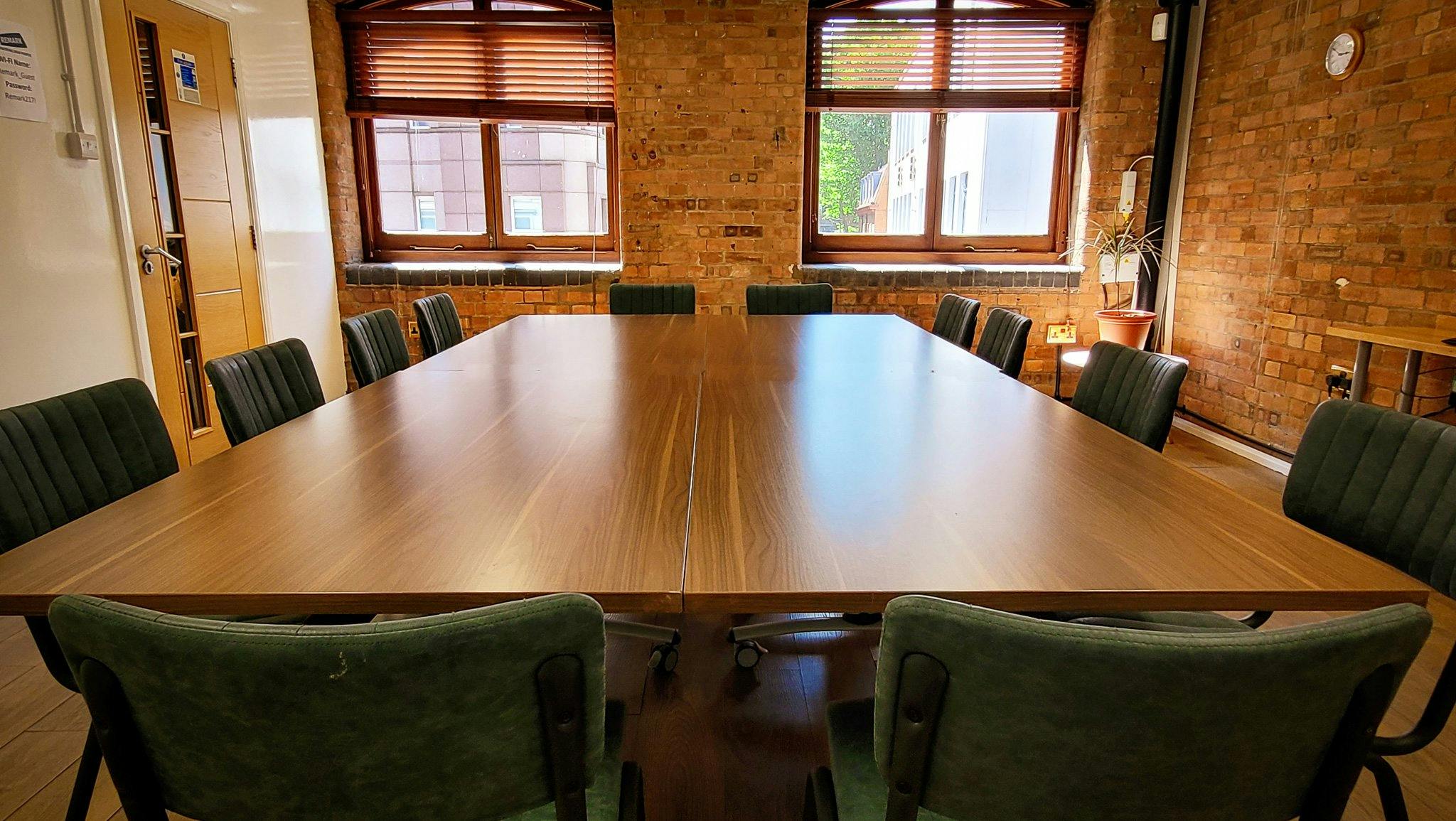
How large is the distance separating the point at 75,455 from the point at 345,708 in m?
1.23

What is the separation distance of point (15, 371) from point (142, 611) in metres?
2.94

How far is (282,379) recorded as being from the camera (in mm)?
2184

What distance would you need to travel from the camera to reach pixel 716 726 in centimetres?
190

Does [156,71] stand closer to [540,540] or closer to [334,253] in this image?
[334,253]

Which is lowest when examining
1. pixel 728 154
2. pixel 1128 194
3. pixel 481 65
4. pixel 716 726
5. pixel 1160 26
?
pixel 716 726

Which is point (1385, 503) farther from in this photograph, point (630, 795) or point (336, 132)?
point (336, 132)

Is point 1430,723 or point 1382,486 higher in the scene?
point 1382,486

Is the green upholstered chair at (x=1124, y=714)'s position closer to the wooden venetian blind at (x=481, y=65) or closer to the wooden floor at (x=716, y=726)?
the wooden floor at (x=716, y=726)

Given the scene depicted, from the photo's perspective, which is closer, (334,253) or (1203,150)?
(1203,150)

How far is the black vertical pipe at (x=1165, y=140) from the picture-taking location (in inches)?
178

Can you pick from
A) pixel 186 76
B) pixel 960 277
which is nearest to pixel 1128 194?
pixel 960 277

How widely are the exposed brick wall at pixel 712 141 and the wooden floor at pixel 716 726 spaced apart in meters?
3.19

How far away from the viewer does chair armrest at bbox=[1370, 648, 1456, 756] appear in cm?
113

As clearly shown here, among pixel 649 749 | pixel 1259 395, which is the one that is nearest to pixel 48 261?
pixel 649 749
